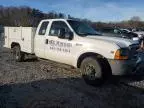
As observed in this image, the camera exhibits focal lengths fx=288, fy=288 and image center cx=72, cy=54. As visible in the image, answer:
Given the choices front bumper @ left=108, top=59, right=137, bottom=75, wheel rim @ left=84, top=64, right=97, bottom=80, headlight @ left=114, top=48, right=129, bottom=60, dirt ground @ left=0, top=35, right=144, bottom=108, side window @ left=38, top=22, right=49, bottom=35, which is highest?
side window @ left=38, top=22, right=49, bottom=35

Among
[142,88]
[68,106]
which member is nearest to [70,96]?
[68,106]

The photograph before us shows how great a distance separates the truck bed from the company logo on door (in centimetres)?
145

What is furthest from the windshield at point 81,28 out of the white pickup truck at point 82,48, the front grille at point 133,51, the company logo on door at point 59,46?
the front grille at point 133,51

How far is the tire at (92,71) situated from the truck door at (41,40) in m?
2.38

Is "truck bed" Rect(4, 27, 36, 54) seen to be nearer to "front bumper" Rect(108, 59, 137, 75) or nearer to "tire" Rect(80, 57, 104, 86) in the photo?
"tire" Rect(80, 57, 104, 86)

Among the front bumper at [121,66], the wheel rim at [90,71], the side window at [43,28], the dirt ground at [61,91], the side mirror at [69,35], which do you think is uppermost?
the side window at [43,28]

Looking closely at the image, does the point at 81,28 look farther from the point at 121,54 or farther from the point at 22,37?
the point at 22,37

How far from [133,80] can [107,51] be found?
1764 millimetres

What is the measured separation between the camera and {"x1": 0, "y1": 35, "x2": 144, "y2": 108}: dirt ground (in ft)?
21.6

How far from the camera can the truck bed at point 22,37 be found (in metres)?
11.4

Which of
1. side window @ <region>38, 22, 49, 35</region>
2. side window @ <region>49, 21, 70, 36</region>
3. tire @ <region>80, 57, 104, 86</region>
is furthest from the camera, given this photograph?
side window @ <region>38, 22, 49, 35</region>

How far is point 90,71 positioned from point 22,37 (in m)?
4.61

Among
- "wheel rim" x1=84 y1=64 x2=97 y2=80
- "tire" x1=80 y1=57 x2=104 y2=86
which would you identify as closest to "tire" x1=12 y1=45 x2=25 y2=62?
"tire" x1=80 y1=57 x2=104 y2=86

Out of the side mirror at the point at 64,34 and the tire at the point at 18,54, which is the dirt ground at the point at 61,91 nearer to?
the side mirror at the point at 64,34
